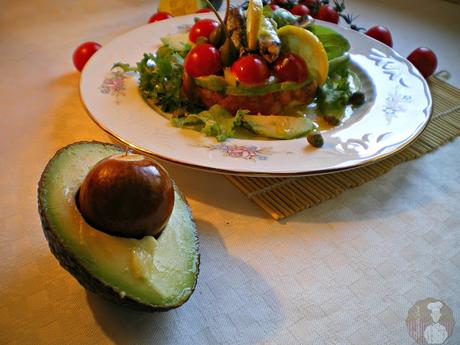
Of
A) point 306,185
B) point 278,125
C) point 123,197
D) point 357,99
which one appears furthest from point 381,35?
point 123,197

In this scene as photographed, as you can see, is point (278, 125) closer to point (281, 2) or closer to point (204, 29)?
point (204, 29)

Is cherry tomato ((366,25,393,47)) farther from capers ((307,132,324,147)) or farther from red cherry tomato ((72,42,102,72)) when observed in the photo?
red cherry tomato ((72,42,102,72))

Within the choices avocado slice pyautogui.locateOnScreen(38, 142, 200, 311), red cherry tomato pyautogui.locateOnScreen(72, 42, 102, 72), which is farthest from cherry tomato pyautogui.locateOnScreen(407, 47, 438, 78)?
avocado slice pyautogui.locateOnScreen(38, 142, 200, 311)

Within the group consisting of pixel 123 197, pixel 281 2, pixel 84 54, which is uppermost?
pixel 123 197

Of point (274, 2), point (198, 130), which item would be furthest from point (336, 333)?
point (274, 2)

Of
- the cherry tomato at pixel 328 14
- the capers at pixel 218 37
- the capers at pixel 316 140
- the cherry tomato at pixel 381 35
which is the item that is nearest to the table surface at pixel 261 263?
the capers at pixel 316 140

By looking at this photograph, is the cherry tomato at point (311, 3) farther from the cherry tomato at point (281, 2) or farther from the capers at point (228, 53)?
the capers at point (228, 53)
